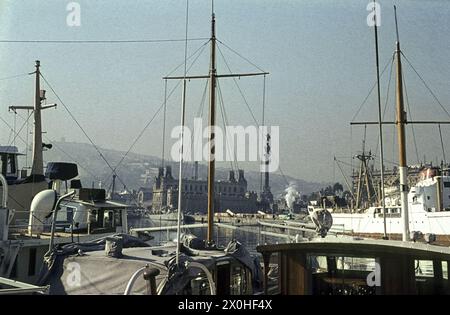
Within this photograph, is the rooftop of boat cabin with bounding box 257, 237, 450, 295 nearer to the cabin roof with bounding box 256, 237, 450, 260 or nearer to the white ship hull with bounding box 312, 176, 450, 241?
the cabin roof with bounding box 256, 237, 450, 260

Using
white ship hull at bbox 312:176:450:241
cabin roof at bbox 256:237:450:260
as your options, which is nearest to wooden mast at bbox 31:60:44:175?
cabin roof at bbox 256:237:450:260

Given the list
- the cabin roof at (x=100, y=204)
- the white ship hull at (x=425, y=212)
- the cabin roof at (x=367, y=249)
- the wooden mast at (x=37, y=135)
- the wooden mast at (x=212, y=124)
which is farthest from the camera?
the white ship hull at (x=425, y=212)

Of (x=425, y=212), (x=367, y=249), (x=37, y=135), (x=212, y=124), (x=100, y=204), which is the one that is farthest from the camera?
(x=425, y=212)

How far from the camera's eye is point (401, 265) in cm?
758

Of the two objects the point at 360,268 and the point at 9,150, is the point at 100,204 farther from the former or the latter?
the point at 360,268

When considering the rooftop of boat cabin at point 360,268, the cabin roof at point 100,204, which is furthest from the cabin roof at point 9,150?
the rooftop of boat cabin at point 360,268

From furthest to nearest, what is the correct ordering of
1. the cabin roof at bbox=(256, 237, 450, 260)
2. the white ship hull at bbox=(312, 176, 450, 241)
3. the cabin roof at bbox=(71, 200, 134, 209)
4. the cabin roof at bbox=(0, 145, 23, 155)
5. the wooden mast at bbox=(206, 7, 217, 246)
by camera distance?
the white ship hull at bbox=(312, 176, 450, 241) < the cabin roof at bbox=(0, 145, 23, 155) < the cabin roof at bbox=(71, 200, 134, 209) < the wooden mast at bbox=(206, 7, 217, 246) < the cabin roof at bbox=(256, 237, 450, 260)

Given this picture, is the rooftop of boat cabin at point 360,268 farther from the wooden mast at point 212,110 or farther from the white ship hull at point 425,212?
the white ship hull at point 425,212

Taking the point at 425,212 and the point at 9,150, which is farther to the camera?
the point at 425,212

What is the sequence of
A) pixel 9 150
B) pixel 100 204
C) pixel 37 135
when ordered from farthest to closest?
1. pixel 37 135
2. pixel 9 150
3. pixel 100 204

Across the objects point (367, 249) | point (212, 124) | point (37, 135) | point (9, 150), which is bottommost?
point (367, 249)

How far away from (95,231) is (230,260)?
33.8 ft

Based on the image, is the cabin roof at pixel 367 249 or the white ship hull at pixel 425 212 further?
the white ship hull at pixel 425 212

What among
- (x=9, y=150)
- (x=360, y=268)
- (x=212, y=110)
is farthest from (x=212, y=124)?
(x=9, y=150)
